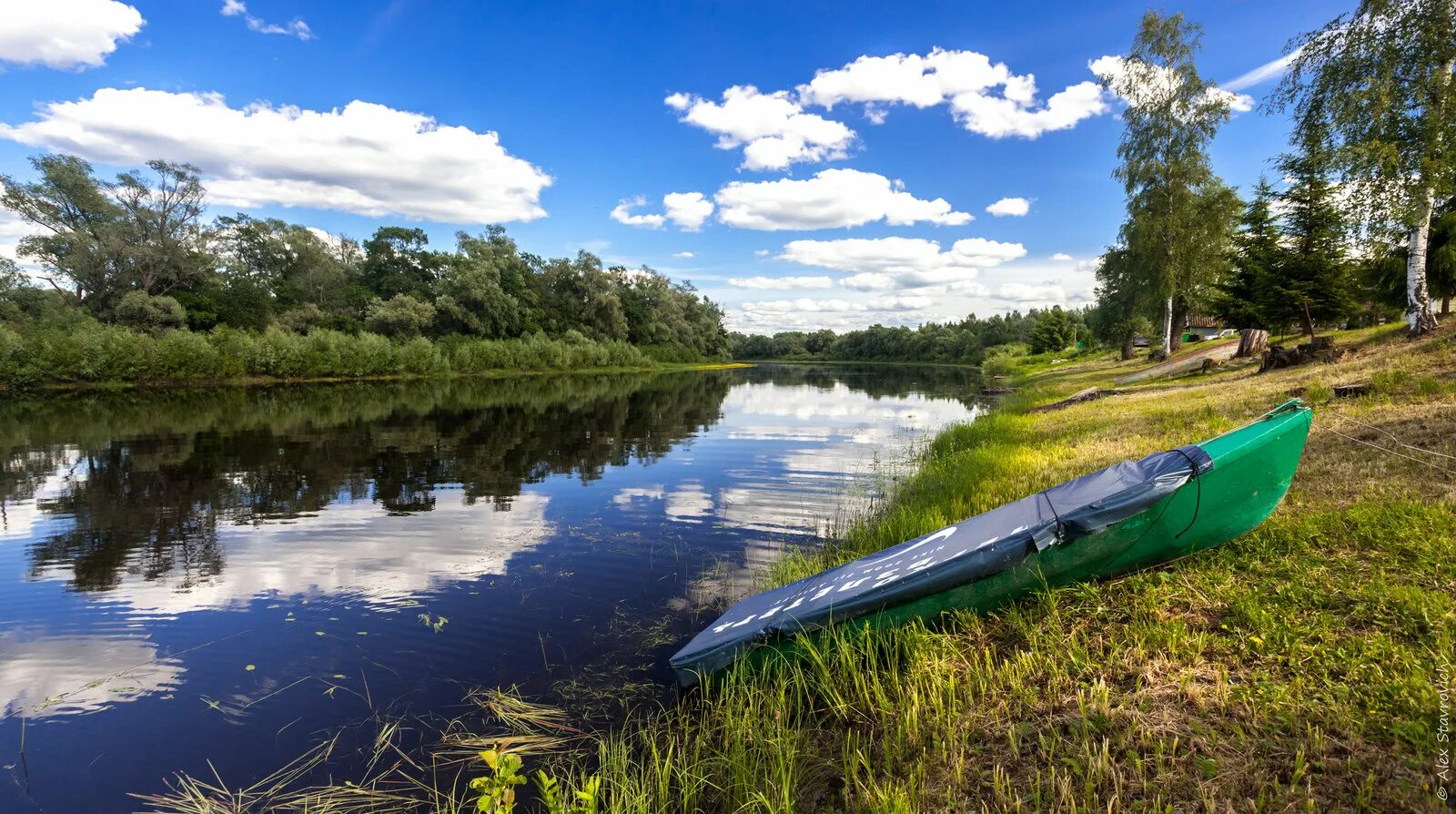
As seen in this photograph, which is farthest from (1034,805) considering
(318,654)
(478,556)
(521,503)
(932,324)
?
(932,324)

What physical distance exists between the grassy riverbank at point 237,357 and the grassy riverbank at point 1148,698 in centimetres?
5060

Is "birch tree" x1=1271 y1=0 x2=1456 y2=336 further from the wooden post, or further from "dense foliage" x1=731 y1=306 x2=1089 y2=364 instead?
"dense foliage" x1=731 y1=306 x2=1089 y2=364

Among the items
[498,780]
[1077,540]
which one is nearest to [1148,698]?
[1077,540]

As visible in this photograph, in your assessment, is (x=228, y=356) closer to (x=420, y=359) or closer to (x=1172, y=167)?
(x=420, y=359)

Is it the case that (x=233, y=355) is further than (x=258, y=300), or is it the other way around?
(x=258, y=300)

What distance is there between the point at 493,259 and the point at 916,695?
81.3m

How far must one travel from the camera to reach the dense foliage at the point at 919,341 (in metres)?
109

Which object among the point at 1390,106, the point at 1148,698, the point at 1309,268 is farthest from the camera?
the point at 1309,268

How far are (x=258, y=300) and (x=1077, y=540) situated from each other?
7419 centimetres

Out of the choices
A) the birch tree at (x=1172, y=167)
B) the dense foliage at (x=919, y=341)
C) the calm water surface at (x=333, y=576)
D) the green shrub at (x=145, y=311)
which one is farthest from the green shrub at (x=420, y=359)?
the dense foliage at (x=919, y=341)

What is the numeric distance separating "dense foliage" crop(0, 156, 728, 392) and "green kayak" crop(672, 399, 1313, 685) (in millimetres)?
50856

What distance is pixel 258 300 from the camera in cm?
5944

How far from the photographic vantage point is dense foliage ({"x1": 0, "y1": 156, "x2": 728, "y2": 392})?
41250 millimetres

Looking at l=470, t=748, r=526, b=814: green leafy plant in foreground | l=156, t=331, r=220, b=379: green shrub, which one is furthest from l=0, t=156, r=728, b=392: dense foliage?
l=470, t=748, r=526, b=814: green leafy plant in foreground
